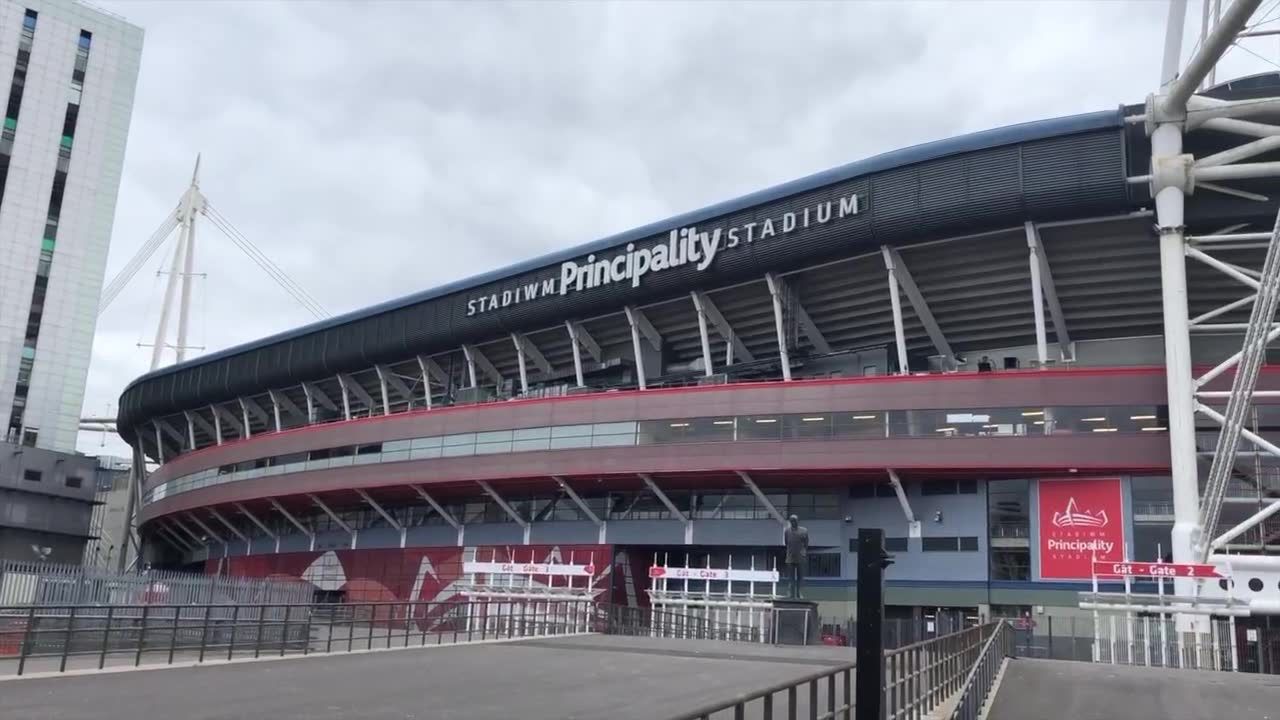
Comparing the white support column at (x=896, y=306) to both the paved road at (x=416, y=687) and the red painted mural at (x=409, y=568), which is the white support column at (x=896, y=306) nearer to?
the red painted mural at (x=409, y=568)

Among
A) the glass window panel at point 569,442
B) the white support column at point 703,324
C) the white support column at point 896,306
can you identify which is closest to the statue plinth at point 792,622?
the white support column at point 896,306

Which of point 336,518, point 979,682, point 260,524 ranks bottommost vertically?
point 979,682

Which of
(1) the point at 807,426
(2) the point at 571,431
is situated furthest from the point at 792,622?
(2) the point at 571,431

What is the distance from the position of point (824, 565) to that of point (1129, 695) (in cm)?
2910

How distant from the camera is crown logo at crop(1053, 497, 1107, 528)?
4350 cm

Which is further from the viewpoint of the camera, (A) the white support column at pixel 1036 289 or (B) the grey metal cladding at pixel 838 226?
(A) the white support column at pixel 1036 289

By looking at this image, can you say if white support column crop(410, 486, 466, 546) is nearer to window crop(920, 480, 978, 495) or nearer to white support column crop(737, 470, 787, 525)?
white support column crop(737, 470, 787, 525)

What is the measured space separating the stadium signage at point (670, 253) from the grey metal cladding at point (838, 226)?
0.69 feet

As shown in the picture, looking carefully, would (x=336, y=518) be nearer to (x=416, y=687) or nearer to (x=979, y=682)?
(x=416, y=687)

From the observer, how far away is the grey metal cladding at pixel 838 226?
139ft

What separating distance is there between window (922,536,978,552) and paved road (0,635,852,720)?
20.7 metres

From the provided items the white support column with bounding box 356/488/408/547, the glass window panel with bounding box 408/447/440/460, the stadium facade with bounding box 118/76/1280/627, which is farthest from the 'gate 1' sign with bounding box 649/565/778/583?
the white support column with bounding box 356/488/408/547

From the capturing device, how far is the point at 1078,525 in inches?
1732

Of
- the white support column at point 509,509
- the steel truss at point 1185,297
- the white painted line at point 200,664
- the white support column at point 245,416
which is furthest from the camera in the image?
the white support column at point 245,416
